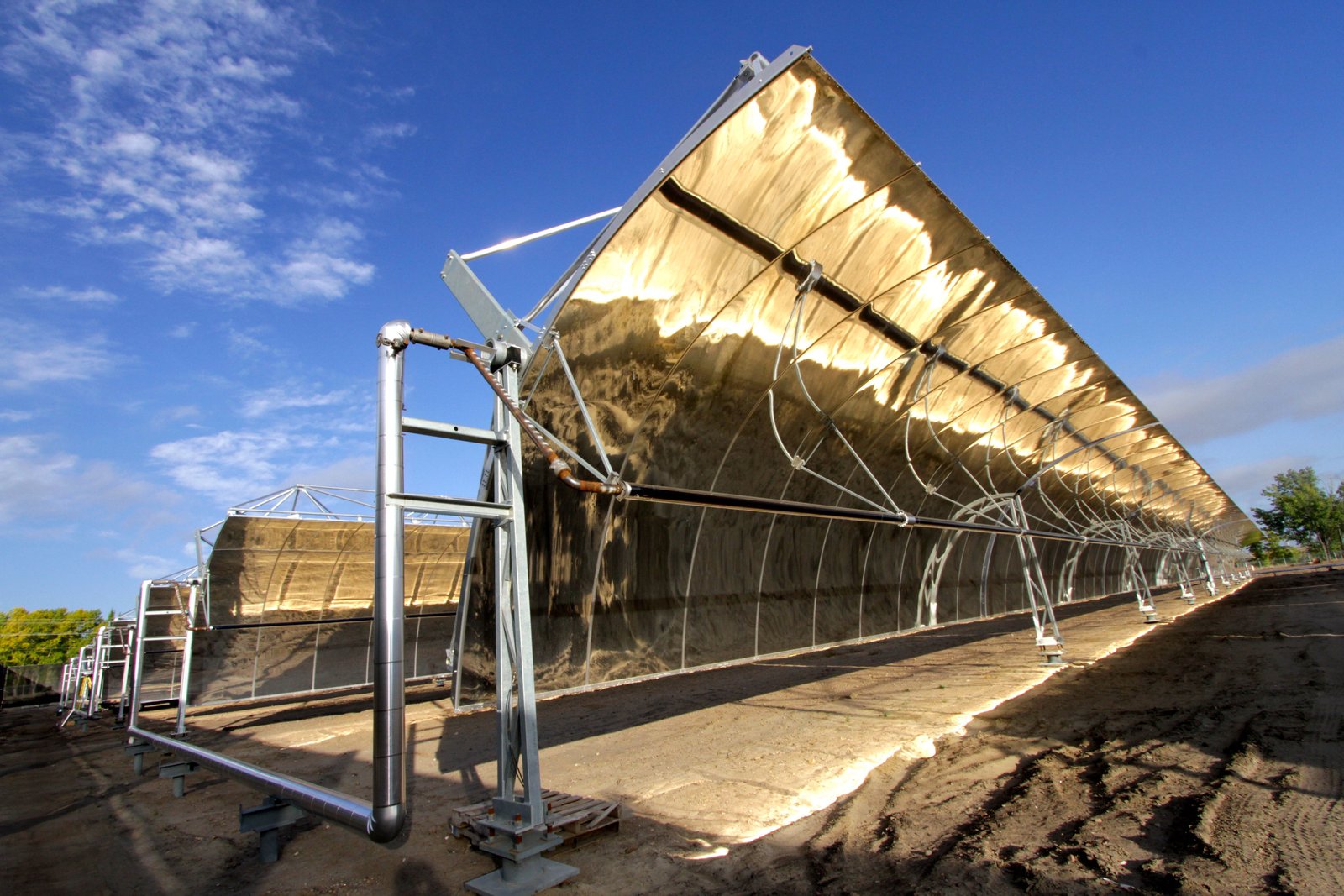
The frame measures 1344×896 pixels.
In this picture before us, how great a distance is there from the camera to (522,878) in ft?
18.7

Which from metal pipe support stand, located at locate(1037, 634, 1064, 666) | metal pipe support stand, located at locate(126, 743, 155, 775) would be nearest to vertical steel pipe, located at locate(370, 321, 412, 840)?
metal pipe support stand, located at locate(126, 743, 155, 775)

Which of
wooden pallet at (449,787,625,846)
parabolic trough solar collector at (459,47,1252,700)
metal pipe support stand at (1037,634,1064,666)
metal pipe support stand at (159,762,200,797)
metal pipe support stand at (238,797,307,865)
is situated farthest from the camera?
metal pipe support stand at (1037,634,1064,666)

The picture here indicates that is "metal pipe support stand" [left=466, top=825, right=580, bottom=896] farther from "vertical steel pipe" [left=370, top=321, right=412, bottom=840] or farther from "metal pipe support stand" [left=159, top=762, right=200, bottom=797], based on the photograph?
"metal pipe support stand" [left=159, top=762, right=200, bottom=797]

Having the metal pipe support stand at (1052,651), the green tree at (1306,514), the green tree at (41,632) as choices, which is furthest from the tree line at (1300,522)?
the green tree at (41,632)

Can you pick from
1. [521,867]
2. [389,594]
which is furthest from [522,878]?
[389,594]

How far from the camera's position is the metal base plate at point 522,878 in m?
5.56

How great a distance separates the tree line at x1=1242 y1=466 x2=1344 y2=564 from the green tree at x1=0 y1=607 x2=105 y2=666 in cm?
16435

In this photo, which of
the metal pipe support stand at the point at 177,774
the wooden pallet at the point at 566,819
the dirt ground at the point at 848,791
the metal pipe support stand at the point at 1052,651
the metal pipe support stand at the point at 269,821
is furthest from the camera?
the metal pipe support stand at the point at 1052,651

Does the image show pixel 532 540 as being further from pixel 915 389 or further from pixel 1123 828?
pixel 915 389

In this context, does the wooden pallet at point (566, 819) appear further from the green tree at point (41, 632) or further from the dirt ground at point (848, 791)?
the green tree at point (41, 632)

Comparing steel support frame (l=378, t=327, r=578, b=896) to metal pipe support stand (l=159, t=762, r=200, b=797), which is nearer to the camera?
steel support frame (l=378, t=327, r=578, b=896)

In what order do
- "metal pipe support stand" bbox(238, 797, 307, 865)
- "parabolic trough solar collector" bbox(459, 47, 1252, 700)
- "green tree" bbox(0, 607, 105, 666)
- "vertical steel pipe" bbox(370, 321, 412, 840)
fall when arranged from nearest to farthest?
1. "vertical steel pipe" bbox(370, 321, 412, 840)
2. "metal pipe support stand" bbox(238, 797, 307, 865)
3. "parabolic trough solar collector" bbox(459, 47, 1252, 700)
4. "green tree" bbox(0, 607, 105, 666)

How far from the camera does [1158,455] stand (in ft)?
97.5

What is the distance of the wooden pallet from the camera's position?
637 centimetres
